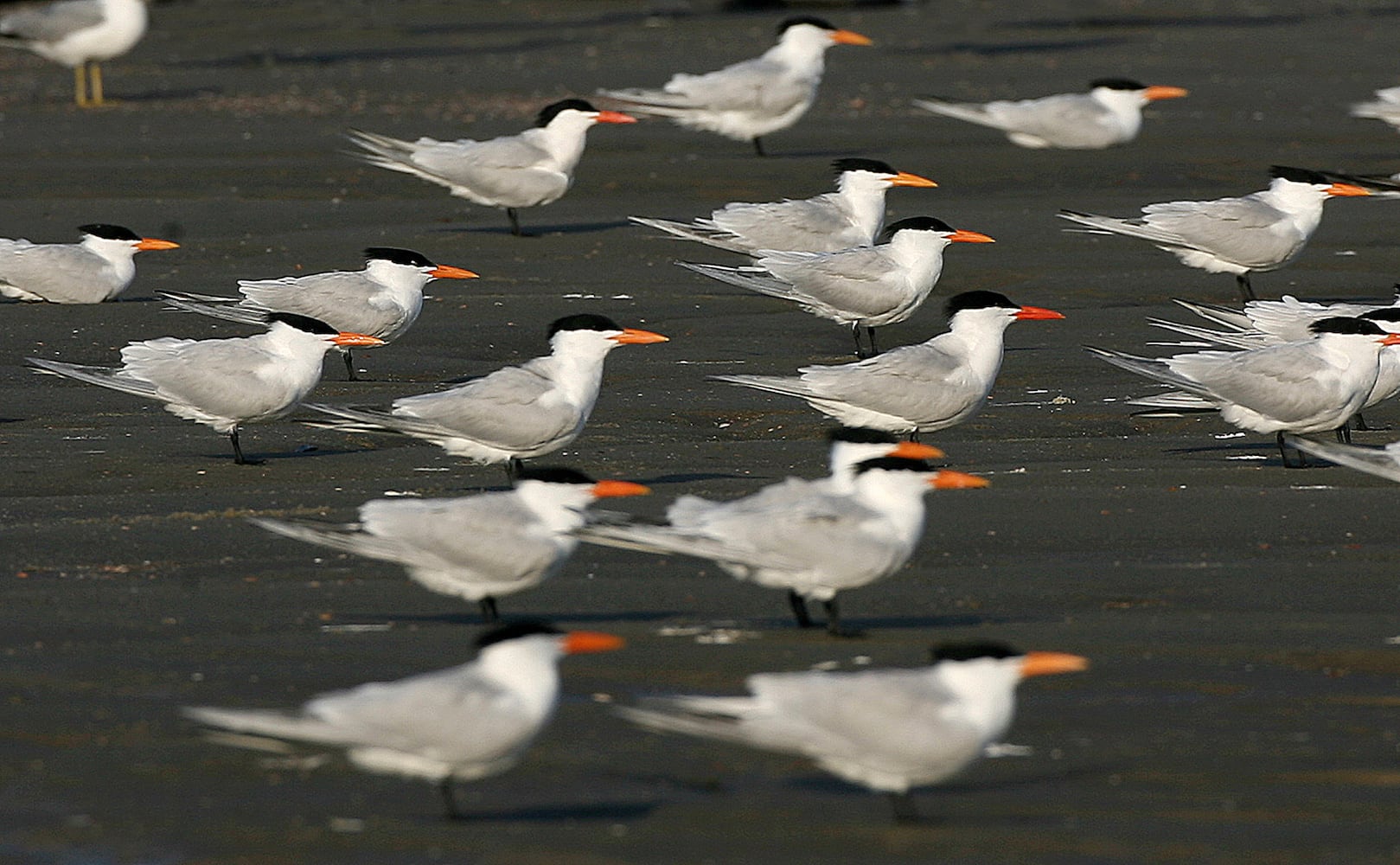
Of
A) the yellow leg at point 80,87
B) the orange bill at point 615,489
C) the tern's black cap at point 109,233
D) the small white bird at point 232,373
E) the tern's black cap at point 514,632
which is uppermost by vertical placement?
the tern's black cap at point 514,632

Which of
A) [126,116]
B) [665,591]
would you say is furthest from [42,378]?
[126,116]

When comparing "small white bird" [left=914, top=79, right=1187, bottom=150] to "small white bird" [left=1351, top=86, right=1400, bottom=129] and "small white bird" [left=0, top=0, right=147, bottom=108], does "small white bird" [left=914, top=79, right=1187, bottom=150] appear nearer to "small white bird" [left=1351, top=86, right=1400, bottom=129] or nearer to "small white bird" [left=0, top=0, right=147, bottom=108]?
"small white bird" [left=1351, top=86, right=1400, bottom=129]

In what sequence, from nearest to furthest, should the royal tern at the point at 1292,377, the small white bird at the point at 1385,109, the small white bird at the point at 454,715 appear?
1. the small white bird at the point at 454,715
2. the royal tern at the point at 1292,377
3. the small white bird at the point at 1385,109

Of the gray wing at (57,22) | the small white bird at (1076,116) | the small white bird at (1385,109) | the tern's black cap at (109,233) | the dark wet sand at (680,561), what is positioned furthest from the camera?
the gray wing at (57,22)

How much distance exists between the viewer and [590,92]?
45.5 ft

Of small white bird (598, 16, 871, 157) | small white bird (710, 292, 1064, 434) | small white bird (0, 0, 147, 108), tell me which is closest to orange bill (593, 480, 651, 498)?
small white bird (710, 292, 1064, 434)

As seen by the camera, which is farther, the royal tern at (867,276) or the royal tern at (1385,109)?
the royal tern at (1385,109)

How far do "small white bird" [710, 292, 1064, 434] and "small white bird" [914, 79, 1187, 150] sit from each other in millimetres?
5301

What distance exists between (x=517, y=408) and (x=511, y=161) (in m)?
4.46

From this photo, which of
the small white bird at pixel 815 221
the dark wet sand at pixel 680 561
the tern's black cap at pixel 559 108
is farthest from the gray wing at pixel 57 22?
the small white bird at pixel 815 221

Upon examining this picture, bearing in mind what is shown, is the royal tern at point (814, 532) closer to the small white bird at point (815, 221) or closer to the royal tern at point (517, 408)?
the royal tern at point (517, 408)

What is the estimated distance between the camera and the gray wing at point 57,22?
14.5m

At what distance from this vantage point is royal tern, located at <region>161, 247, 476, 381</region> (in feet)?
27.2

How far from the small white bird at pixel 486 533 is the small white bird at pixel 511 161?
569 centimetres
